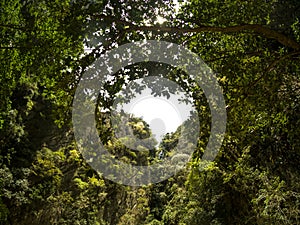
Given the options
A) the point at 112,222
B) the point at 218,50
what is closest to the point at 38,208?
the point at 112,222

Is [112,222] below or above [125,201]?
below

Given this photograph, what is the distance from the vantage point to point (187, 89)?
179 inches

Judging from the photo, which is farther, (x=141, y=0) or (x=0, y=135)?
(x=0, y=135)

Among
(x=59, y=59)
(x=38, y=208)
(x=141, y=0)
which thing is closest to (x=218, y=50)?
(x=141, y=0)

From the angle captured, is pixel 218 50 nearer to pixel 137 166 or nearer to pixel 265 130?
pixel 265 130

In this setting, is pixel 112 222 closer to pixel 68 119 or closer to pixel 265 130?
pixel 265 130

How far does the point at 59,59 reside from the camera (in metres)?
4.09

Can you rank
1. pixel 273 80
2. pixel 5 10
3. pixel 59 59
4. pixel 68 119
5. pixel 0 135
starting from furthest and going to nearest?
pixel 0 135, pixel 5 10, pixel 273 80, pixel 68 119, pixel 59 59

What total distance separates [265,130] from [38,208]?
906 centimetres

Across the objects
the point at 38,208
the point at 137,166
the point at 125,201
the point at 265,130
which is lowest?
the point at 265,130

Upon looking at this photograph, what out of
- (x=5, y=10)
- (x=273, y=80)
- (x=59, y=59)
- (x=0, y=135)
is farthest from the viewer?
(x=0, y=135)

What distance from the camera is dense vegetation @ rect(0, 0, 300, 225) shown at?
3973 millimetres

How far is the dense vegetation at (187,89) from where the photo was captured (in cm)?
397

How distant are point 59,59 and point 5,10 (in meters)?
4.06
